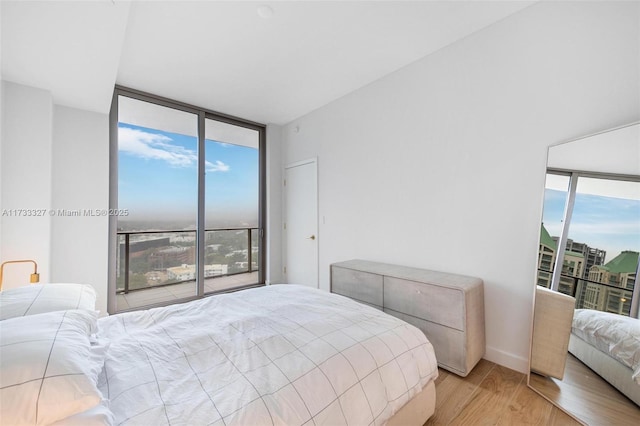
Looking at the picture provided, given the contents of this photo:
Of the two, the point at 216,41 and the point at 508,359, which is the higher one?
the point at 216,41

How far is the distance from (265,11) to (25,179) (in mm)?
2539

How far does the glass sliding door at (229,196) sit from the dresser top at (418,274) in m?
2.26

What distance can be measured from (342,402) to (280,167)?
3924mm

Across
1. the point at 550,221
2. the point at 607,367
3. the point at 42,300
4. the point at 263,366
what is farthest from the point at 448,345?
the point at 42,300

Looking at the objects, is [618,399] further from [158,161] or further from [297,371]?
[158,161]

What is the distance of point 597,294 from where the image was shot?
1578 millimetres

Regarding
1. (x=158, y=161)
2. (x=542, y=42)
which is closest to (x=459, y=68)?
(x=542, y=42)

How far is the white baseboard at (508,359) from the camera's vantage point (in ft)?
6.65

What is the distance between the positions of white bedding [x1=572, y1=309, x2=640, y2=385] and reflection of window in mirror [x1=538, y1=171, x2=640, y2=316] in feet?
0.14

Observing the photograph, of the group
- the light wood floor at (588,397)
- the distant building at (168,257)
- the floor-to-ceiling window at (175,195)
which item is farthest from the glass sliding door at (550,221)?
the distant building at (168,257)

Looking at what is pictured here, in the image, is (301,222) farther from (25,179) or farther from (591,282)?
(591,282)

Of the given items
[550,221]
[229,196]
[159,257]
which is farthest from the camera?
[229,196]

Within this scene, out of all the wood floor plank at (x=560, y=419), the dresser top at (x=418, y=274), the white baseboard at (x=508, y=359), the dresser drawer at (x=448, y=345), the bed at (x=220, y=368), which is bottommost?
the wood floor plank at (x=560, y=419)

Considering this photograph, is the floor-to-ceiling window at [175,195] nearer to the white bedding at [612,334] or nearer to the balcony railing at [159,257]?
the balcony railing at [159,257]
